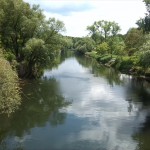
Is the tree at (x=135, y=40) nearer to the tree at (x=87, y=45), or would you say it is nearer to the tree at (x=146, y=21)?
the tree at (x=146, y=21)

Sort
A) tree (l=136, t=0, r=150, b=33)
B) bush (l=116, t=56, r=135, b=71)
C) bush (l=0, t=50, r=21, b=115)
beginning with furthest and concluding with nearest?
1. bush (l=116, t=56, r=135, b=71)
2. tree (l=136, t=0, r=150, b=33)
3. bush (l=0, t=50, r=21, b=115)

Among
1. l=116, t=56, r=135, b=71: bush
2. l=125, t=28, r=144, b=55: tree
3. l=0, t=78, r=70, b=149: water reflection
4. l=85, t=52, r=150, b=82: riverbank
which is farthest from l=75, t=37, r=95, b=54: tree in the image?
l=0, t=78, r=70, b=149: water reflection

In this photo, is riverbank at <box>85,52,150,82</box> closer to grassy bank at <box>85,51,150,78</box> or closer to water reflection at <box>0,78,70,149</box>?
grassy bank at <box>85,51,150,78</box>

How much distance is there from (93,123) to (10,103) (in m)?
8.30

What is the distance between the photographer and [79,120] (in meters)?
28.8

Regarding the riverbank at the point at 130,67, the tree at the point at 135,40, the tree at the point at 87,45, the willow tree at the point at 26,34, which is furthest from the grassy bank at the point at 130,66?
the tree at the point at 87,45

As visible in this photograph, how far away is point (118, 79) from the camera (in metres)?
57.6

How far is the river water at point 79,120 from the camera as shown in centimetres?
2300

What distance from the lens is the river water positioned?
23.0m

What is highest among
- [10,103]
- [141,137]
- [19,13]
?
[19,13]

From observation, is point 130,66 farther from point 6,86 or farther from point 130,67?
point 6,86

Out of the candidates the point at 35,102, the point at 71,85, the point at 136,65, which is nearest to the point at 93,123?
the point at 35,102

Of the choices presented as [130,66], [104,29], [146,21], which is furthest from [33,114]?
[104,29]

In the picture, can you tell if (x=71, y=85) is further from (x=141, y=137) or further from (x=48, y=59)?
(x=141, y=137)
